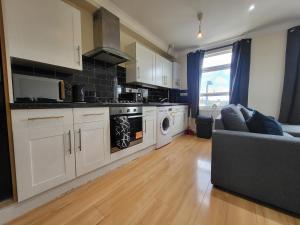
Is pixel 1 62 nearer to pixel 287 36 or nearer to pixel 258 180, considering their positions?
pixel 258 180

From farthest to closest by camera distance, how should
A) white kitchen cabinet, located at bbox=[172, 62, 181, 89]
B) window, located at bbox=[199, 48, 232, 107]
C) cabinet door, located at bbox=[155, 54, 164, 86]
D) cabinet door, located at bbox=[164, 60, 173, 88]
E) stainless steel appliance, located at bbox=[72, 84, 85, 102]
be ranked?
white kitchen cabinet, located at bbox=[172, 62, 181, 89]
cabinet door, located at bbox=[164, 60, 173, 88]
window, located at bbox=[199, 48, 232, 107]
cabinet door, located at bbox=[155, 54, 164, 86]
stainless steel appliance, located at bbox=[72, 84, 85, 102]

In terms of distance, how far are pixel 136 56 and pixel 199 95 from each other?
84.6 inches

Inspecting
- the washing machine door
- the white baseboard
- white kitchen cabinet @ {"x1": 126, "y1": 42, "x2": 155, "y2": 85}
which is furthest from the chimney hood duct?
the white baseboard

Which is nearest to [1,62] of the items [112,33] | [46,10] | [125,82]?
[46,10]

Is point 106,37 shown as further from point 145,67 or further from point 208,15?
point 208,15

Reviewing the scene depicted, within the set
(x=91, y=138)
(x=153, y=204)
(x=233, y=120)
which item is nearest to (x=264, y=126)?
(x=233, y=120)

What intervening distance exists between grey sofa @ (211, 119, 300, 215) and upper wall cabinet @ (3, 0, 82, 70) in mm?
1910

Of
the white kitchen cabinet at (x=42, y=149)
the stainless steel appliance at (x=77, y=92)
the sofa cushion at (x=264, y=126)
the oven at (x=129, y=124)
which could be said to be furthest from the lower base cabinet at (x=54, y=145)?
the sofa cushion at (x=264, y=126)

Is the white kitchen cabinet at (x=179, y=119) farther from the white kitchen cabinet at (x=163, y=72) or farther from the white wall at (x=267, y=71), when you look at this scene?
the white wall at (x=267, y=71)

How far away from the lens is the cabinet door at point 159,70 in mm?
3238

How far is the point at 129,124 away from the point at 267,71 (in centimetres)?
315

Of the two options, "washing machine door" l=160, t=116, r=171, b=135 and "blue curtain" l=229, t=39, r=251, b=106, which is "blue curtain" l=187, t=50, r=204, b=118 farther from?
"washing machine door" l=160, t=116, r=171, b=135

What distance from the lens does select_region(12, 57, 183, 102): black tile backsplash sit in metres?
1.58

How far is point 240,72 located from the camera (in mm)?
3148
